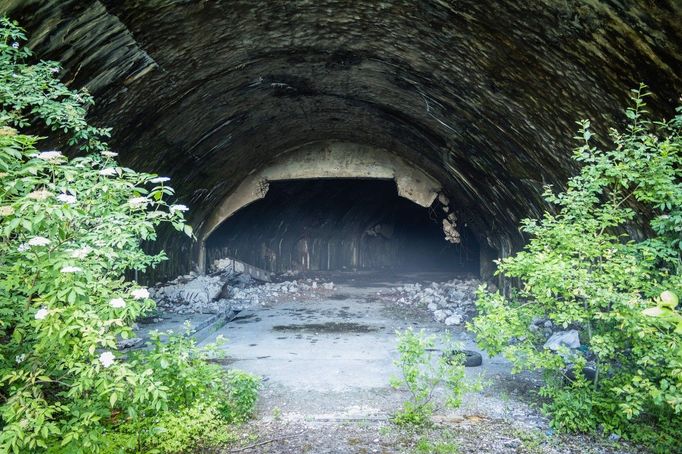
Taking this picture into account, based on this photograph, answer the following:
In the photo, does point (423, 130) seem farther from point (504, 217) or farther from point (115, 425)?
point (115, 425)

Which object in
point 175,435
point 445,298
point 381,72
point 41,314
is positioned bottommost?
point 175,435

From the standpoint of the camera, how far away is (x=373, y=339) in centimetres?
761

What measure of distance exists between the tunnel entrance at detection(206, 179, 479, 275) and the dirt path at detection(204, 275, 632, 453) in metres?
5.42

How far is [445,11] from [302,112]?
5.07 meters

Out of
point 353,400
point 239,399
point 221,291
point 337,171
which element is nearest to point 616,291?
point 353,400

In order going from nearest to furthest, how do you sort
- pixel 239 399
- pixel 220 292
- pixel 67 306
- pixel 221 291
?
pixel 67 306 → pixel 239 399 → pixel 220 292 → pixel 221 291

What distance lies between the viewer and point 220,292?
1124 centimetres

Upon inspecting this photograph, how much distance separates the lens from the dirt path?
3.84 metres

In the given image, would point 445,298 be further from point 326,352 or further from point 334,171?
point 326,352

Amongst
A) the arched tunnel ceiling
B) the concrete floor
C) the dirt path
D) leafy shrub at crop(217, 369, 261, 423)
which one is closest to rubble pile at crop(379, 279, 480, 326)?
the concrete floor

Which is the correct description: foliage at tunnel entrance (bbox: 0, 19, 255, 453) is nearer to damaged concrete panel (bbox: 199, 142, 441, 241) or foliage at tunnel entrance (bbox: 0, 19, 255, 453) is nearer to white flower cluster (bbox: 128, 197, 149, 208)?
white flower cluster (bbox: 128, 197, 149, 208)

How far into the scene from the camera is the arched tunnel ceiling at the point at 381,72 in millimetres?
4066

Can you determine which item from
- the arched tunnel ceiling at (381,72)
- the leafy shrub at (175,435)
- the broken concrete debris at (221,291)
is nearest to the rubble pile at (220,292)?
the broken concrete debris at (221,291)

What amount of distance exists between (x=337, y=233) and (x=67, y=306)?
15898 mm
